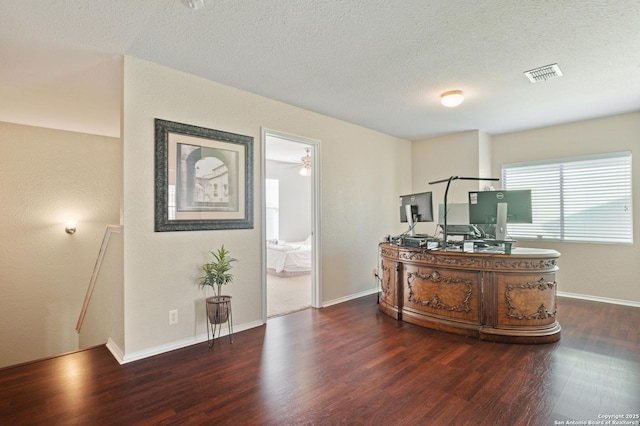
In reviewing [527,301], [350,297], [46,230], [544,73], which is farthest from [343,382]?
[46,230]

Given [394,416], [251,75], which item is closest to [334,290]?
[394,416]

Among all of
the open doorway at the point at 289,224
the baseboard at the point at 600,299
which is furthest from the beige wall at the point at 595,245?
the open doorway at the point at 289,224

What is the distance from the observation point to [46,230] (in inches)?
185

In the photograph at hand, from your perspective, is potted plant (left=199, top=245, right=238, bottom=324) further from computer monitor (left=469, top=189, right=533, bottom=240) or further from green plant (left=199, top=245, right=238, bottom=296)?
computer monitor (left=469, top=189, right=533, bottom=240)

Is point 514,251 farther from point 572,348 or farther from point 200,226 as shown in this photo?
point 200,226

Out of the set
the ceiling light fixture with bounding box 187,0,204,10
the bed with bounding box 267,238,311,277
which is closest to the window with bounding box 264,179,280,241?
the bed with bounding box 267,238,311,277

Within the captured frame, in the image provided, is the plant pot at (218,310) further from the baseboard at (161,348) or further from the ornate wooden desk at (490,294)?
the ornate wooden desk at (490,294)

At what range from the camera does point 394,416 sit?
200cm

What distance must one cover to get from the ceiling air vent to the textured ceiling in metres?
0.07

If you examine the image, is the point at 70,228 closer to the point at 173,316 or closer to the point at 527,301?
Result: the point at 173,316

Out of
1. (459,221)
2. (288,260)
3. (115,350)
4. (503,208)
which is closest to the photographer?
(115,350)

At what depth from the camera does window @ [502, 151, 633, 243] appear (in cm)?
445

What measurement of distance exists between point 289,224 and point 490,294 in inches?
243

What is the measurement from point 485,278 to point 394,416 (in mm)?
1866
